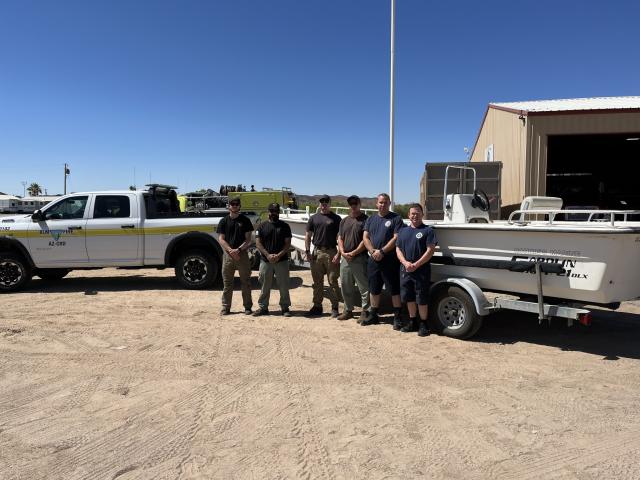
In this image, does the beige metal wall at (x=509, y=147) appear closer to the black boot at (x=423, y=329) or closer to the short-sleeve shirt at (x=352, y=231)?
the short-sleeve shirt at (x=352, y=231)

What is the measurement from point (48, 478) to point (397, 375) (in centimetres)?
286

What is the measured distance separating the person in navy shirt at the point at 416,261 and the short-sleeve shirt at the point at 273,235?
174 centimetres

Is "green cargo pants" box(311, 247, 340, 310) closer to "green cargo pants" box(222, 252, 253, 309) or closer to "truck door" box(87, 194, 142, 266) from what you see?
"green cargo pants" box(222, 252, 253, 309)

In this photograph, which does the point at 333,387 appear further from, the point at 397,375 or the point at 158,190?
the point at 158,190

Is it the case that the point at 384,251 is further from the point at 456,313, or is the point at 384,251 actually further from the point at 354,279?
the point at 456,313

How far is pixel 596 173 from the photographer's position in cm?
2567

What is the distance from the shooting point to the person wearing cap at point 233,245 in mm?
6828

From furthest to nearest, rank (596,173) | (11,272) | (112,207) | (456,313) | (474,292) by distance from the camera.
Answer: (596,173)
(112,207)
(11,272)
(456,313)
(474,292)

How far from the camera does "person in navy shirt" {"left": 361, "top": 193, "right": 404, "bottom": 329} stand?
19.7 ft

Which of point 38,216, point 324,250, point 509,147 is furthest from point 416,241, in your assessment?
point 509,147

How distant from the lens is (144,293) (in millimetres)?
8547

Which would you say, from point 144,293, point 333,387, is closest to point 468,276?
point 333,387

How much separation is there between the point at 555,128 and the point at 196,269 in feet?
36.4

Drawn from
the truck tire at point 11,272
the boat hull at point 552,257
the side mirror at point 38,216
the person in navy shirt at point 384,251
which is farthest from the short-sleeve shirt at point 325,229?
the truck tire at point 11,272
